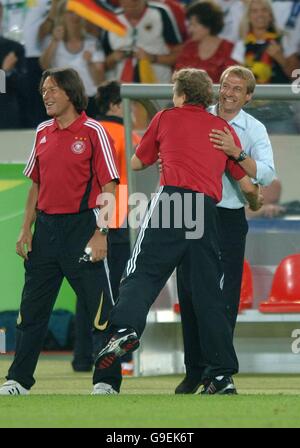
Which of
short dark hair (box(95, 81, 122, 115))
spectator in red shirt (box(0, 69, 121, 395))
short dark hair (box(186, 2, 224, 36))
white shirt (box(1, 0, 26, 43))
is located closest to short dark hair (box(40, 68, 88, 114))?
spectator in red shirt (box(0, 69, 121, 395))

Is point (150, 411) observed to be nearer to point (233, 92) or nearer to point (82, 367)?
point (233, 92)

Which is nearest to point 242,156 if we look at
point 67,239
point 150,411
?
point 67,239

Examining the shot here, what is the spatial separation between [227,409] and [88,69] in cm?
673

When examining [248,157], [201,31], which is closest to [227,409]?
[248,157]

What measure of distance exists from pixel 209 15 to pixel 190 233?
5303mm

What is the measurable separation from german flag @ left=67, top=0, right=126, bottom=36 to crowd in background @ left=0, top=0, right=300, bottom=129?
0.18 ft

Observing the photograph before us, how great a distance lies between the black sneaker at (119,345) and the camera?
23.7 ft

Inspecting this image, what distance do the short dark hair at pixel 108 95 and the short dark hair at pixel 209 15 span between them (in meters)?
2.13

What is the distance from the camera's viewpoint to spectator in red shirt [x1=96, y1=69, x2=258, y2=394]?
295 inches

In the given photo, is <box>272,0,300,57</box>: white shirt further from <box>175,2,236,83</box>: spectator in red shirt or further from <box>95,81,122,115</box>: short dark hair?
<box>95,81,122,115</box>: short dark hair

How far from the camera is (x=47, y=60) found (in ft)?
42.7

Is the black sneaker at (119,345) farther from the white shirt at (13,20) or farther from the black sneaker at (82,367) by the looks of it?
the white shirt at (13,20)

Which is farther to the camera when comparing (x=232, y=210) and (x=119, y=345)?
(x=232, y=210)

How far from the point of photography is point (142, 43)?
12859 mm
